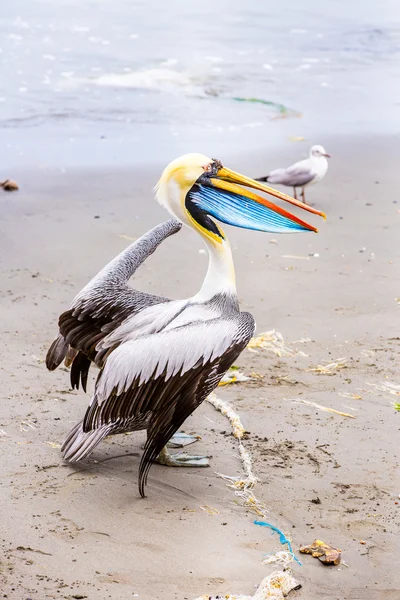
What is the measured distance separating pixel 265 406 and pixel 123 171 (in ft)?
16.5

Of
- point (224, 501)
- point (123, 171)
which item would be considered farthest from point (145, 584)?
point (123, 171)

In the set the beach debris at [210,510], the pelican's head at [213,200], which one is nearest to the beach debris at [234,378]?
the pelican's head at [213,200]

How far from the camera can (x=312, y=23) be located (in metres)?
19.2

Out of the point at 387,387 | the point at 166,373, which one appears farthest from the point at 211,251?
the point at 387,387

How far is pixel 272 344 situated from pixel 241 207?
5.43ft

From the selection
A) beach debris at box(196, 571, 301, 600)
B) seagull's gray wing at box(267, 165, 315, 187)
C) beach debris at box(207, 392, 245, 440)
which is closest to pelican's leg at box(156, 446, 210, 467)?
beach debris at box(207, 392, 245, 440)

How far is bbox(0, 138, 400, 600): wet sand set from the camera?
3426mm

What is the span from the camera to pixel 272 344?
19.0ft

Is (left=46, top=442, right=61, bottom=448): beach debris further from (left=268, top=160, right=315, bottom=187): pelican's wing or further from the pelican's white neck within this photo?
(left=268, top=160, right=315, bottom=187): pelican's wing

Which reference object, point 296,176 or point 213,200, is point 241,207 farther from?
point 296,176

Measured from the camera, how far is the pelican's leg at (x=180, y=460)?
4.32m

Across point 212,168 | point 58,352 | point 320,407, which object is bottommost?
point 320,407

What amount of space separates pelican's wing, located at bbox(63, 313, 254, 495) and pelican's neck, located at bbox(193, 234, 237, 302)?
29cm

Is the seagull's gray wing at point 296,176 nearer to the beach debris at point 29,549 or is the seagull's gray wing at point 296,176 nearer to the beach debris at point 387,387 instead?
the beach debris at point 387,387
